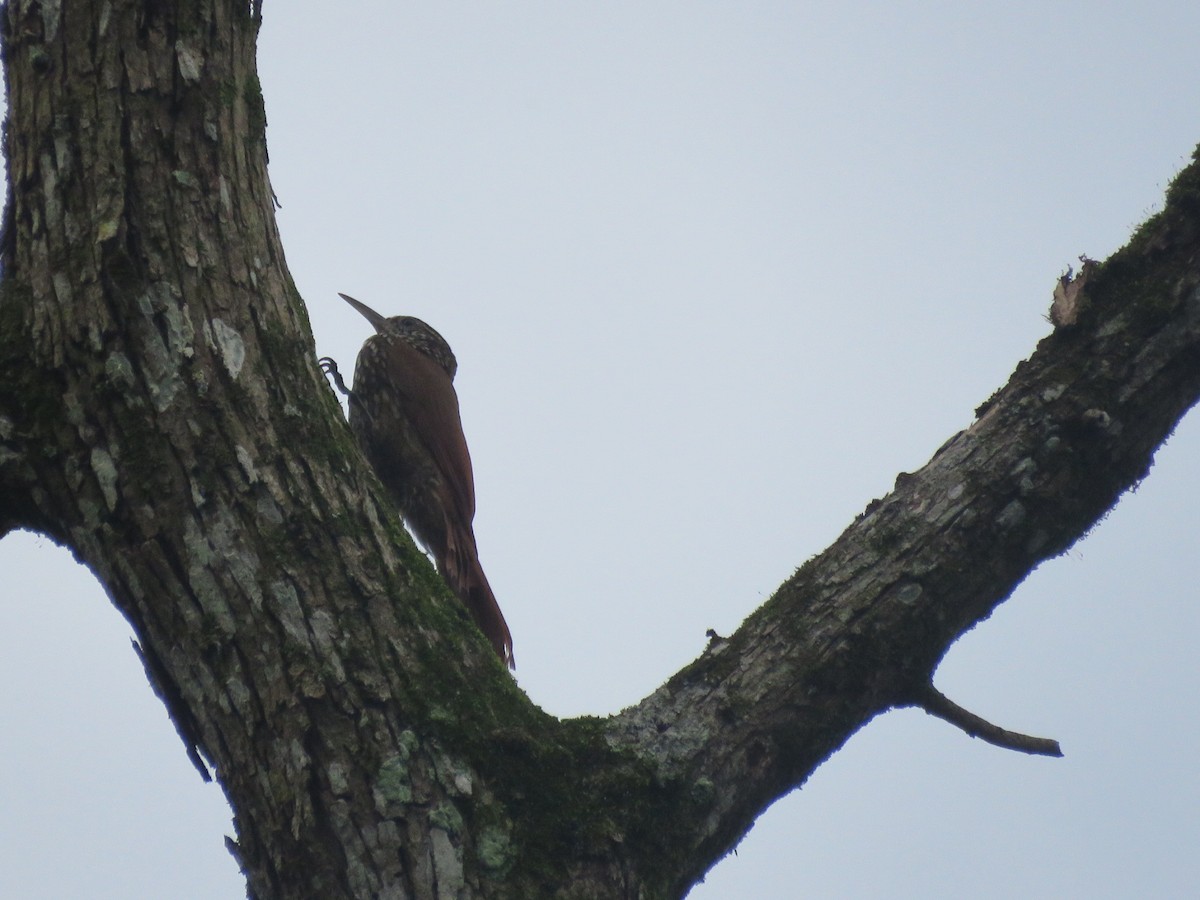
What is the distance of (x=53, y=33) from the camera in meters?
2.20

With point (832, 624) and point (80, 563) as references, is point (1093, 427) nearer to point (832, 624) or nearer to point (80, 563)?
point (832, 624)

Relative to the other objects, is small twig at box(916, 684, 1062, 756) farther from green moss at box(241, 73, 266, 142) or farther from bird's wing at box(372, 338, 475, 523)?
bird's wing at box(372, 338, 475, 523)

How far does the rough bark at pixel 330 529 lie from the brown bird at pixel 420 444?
2.05 metres

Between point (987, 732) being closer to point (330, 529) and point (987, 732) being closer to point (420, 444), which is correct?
point (330, 529)

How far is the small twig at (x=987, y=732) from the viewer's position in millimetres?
2432

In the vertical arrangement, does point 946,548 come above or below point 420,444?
below

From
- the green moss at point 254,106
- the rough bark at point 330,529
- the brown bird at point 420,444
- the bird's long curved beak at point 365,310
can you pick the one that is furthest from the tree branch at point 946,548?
the bird's long curved beak at point 365,310

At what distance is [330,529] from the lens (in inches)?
82.7

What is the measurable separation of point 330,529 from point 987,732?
1.42 meters

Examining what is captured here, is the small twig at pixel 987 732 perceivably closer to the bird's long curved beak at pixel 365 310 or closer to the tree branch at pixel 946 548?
the tree branch at pixel 946 548

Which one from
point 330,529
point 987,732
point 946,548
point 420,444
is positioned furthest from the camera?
point 420,444

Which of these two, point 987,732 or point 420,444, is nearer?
point 987,732

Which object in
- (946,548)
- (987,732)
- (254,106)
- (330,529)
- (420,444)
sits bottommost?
(987,732)

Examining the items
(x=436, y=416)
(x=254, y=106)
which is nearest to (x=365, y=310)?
(x=436, y=416)
